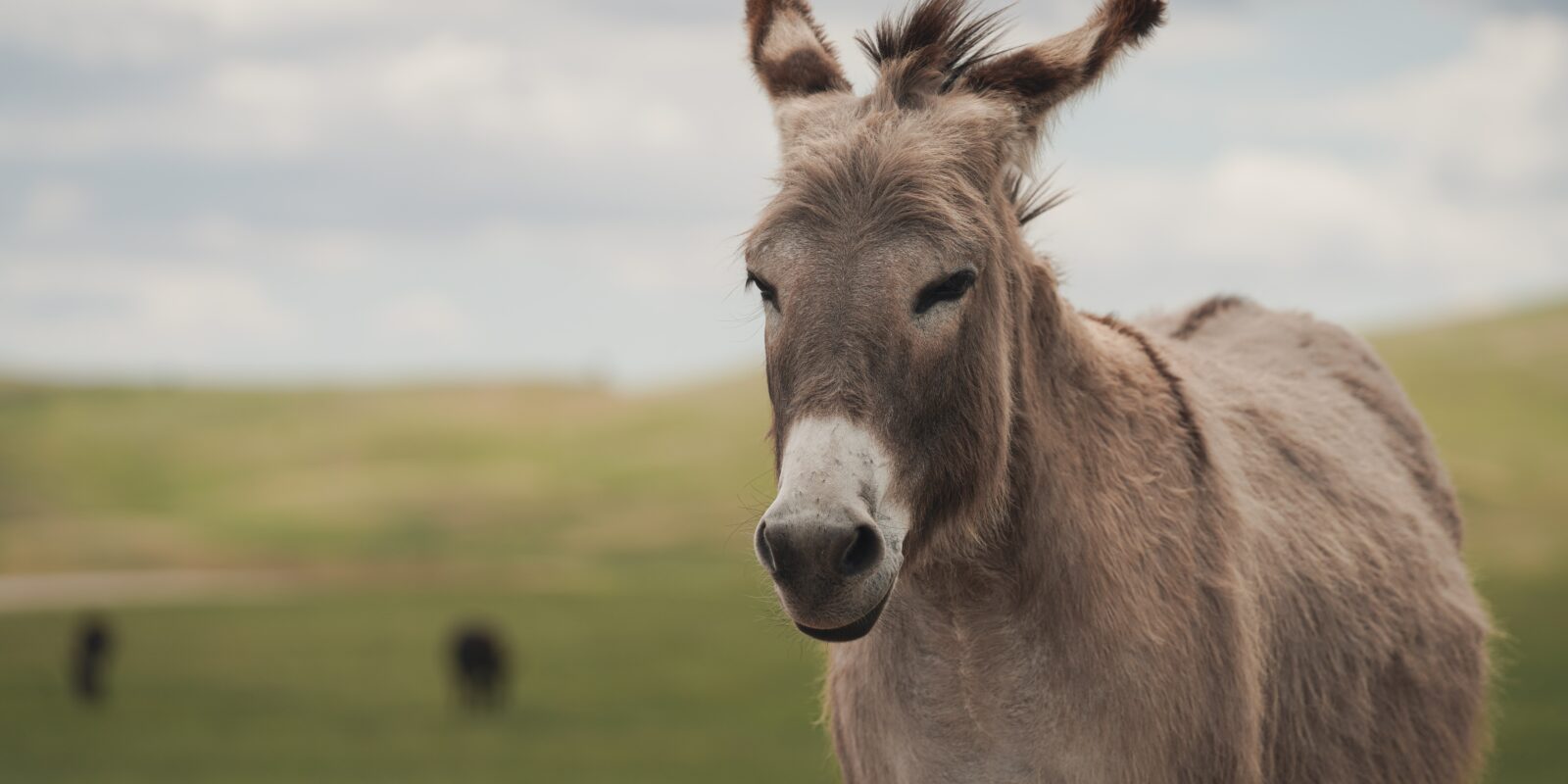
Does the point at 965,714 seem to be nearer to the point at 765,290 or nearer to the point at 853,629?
the point at 853,629

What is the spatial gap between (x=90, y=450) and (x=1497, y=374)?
2844 inches

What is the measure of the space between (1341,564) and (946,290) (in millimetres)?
2317

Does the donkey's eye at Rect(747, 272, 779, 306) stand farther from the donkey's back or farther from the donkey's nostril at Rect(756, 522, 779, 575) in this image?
the donkey's back

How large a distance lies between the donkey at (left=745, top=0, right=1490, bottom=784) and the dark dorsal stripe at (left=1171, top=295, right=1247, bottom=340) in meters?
1.30

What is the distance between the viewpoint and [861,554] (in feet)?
10.9

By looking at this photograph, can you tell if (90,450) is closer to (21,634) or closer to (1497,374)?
(21,634)

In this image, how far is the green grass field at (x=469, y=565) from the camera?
1014 inches

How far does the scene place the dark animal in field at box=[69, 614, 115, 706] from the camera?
1160 inches

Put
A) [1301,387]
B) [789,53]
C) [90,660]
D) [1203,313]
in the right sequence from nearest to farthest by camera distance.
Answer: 1. [789,53]
2. [1301,387]
3. [1203,313]
4. [90,660]

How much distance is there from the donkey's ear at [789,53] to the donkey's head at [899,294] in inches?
7.9

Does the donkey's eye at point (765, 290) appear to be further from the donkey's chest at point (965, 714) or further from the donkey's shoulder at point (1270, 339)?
the donkey's shoulder at point (1270, 339)

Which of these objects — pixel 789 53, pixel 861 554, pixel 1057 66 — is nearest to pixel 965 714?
pixel 861 554

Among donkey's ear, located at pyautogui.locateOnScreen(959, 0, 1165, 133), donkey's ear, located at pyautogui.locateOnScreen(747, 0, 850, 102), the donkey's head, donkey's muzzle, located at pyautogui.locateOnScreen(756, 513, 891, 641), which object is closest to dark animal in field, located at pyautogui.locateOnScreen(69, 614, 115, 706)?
donkey's ear, located at pyautogui.locateOnScreen(747, 0, 850, 102)

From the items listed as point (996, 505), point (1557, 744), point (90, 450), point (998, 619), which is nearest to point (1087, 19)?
point (996, 505)
